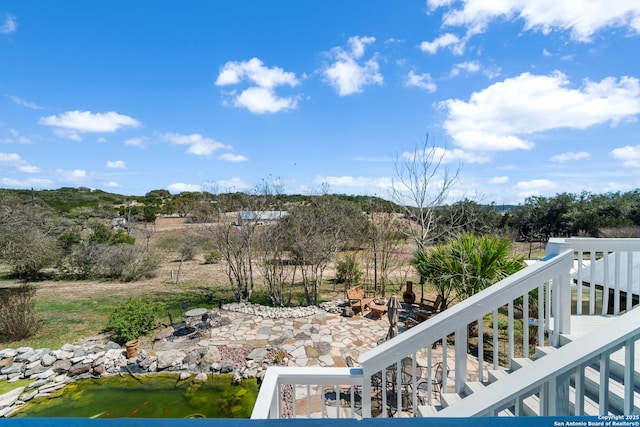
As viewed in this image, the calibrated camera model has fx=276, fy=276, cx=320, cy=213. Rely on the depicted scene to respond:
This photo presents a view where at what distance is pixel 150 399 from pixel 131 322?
249 cm

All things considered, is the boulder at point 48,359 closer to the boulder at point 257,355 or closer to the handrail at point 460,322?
the boulder at point 257,355

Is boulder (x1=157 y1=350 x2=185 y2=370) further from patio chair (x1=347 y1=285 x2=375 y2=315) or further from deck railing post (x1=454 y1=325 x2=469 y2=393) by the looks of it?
deck railing post (x1=454 y1=325 x2=469 y2=393)

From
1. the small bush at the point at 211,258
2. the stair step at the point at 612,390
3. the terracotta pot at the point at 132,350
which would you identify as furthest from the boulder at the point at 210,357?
the small bush at the point at 211,258

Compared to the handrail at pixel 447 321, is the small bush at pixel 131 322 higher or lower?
lower

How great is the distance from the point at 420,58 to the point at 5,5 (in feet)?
21.9

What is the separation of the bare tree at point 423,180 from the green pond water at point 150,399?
5021 mm

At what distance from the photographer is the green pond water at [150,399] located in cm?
395

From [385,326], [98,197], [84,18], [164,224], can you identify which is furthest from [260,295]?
[98,197]

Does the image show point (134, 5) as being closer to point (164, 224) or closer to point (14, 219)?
point (14, 219)

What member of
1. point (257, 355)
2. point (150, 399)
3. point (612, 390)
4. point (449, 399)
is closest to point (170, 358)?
point (150, 399)

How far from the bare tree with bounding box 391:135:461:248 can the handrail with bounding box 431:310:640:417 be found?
5.64 metres

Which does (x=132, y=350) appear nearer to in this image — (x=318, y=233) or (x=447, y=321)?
(x=318, y=233)

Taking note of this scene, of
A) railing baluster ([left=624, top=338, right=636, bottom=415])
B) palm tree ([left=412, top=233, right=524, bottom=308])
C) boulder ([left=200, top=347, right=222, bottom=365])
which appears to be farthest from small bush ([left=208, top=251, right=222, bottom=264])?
railing baluster ([left=624, top=338, right=636, bottom=415])

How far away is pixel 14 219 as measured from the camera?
866cm
